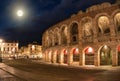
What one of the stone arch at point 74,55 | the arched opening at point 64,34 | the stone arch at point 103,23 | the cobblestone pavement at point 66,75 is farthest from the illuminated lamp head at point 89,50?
the cobblestone pavement at point 66,75

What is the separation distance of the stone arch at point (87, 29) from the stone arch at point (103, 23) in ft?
5.07

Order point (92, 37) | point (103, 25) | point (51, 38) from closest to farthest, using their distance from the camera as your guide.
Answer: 1. point (92, 37)
2. point (103, 25)
3. point (51, 38)

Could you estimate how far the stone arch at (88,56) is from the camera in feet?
145

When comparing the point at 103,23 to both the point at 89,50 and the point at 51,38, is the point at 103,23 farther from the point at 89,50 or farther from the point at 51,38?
the point at 51,38

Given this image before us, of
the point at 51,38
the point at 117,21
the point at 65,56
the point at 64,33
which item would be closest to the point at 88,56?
the point at 117,21

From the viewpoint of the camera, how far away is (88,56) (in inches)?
1783

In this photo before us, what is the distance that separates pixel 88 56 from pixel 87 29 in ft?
18.8

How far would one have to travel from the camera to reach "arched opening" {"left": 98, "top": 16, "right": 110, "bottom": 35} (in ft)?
139

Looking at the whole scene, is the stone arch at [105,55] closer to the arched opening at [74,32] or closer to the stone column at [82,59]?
the stone column at [82,59]

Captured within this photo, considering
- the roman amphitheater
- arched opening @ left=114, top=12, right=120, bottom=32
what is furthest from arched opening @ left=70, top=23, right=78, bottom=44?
arched opening @ left=114, top=12, right=120, bottom=32

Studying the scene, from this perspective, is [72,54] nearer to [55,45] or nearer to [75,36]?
[75,36]

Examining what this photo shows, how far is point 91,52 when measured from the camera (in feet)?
145

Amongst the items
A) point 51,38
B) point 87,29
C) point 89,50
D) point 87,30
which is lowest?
point 89,50

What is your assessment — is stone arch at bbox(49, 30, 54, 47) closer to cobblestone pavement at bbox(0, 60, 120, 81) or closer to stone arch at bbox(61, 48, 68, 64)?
stone arch at bbox(61, 48, 68, 64)
